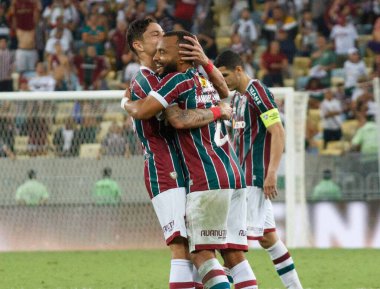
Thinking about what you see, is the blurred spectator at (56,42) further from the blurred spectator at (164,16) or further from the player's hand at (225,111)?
the player's hand at (225,111)

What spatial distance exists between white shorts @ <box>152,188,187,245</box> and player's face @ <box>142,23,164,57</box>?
95cm

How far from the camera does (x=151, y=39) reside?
662cm

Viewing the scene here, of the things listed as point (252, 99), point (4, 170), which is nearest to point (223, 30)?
point (4, 170)

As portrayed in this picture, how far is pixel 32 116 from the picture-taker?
14609 mm

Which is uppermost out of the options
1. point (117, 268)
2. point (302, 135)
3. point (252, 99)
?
point (252, 99)

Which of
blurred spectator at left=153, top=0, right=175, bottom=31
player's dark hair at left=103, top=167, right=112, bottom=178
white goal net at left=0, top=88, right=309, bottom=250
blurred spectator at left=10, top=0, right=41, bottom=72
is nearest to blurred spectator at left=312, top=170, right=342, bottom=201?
white goal net at left=0, top=88, right=309, bottom=250

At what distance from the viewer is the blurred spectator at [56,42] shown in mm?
20797

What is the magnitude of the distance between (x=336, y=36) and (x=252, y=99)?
12516 millimetres

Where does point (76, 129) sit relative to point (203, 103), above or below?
below

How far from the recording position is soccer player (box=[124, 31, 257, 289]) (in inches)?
241

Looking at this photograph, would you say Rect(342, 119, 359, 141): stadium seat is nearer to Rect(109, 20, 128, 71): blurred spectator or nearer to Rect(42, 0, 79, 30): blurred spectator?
Rect(109, 20, 128, 71): blurred spectator

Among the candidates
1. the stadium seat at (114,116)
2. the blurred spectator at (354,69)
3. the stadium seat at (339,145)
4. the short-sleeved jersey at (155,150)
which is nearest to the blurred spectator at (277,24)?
the blurred spectator at (354,69)

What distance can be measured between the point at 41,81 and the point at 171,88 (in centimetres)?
1307

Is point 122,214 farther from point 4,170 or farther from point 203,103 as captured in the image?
point 203,103
